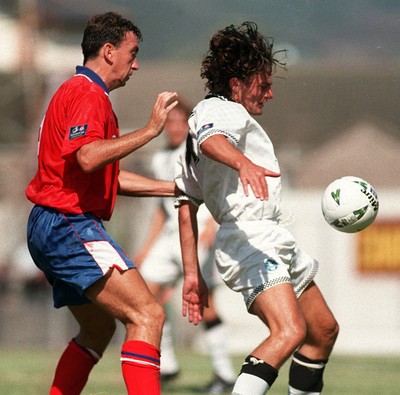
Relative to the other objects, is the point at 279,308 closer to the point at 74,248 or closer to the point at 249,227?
the point at 249,227

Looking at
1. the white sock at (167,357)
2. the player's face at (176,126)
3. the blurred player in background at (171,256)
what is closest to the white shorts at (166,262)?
the blurred player in background at (171,256)

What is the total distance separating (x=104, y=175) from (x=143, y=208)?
11099 millimetres

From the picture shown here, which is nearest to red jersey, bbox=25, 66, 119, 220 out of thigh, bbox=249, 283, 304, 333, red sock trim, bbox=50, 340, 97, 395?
red sock trim, bbox=50, 340, 97, 395

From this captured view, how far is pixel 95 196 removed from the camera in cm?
550

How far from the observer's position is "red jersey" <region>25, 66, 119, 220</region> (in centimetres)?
531

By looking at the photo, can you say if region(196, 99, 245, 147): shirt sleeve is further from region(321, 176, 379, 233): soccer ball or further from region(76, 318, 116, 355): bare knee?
region(76, 318, 116, 355): bare knee

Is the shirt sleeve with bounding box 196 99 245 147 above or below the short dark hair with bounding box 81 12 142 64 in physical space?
below

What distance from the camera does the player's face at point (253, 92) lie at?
217 inches

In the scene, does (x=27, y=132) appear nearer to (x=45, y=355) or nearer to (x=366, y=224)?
(x=45, y=355)

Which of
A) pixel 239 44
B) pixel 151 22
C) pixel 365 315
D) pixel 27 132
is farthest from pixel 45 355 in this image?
pixel 27 132

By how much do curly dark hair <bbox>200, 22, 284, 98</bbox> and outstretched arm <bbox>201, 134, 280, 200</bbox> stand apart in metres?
0.58

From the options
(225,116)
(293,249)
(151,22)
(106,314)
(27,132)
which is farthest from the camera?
(27,132)

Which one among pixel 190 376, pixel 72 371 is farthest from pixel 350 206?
pixel 190 376

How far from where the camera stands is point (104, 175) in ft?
18.2
